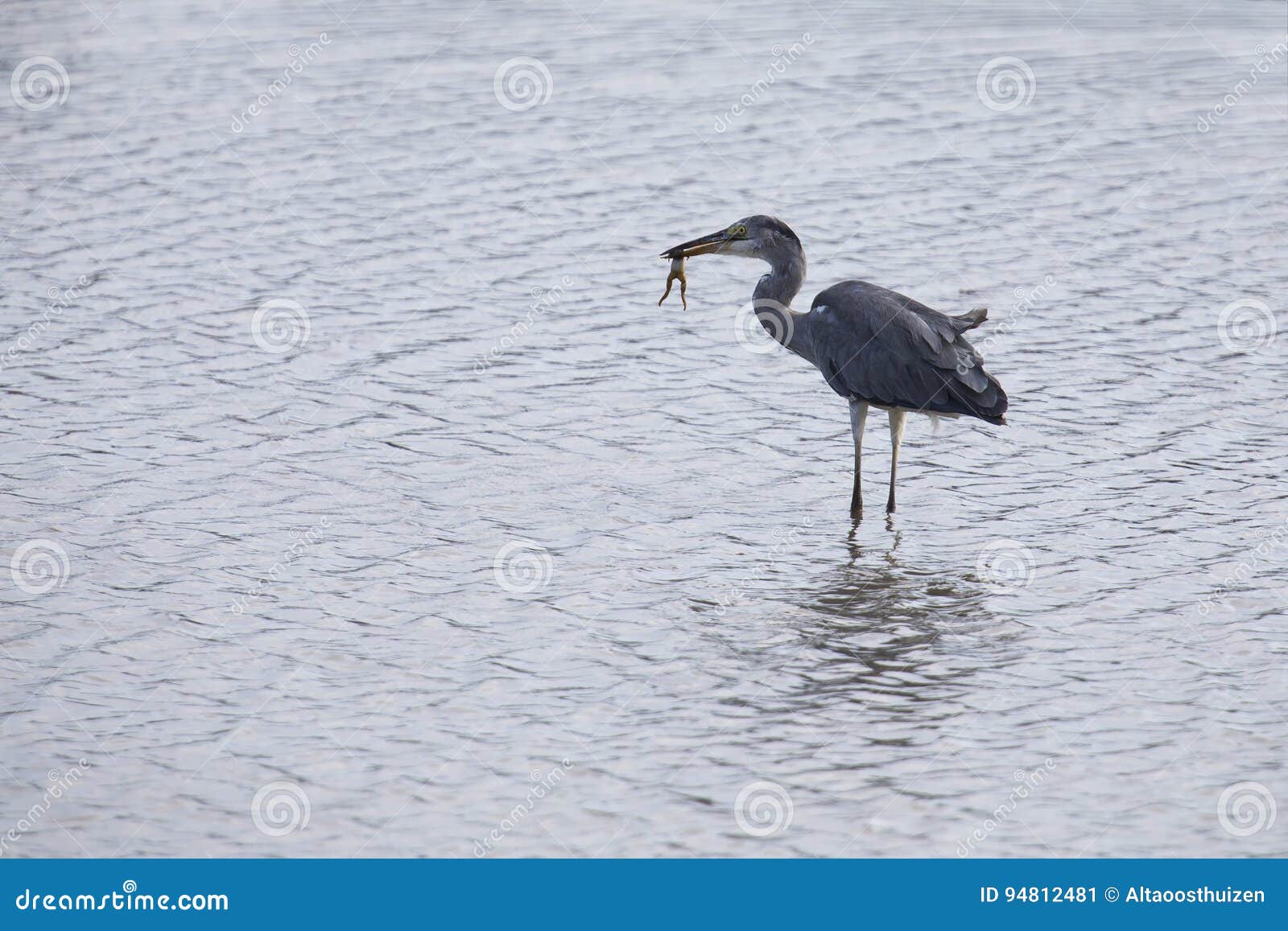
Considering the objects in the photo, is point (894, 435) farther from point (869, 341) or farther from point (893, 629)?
point (893, 629)

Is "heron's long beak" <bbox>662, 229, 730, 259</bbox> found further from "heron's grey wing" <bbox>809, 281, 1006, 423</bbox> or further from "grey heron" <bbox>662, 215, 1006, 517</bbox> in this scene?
"heron's grey wing" <bbox>809, 281, 1006, 423</bbox>

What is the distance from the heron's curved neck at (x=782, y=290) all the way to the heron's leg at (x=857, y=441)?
0.93m

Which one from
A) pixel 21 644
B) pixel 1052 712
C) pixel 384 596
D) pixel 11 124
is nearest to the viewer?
pixel 1052 712

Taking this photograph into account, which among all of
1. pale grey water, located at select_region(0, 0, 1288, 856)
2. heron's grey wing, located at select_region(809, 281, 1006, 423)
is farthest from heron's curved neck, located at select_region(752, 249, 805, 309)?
pale grey water, located at select_region(0, 0, 1288, 856)

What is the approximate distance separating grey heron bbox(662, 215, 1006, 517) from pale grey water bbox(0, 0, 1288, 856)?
855mm

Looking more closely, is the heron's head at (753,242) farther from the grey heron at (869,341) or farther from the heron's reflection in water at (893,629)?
the heron's reflection in water at (893,629)

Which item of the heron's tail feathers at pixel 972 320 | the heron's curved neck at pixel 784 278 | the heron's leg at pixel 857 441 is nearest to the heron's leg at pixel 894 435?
the heron's leg at pixel 857 441

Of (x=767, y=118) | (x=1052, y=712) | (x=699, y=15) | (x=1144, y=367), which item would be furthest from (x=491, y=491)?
(x=699, y=15)

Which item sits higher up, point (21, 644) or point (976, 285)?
point (976, 285)

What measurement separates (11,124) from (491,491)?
572 inches

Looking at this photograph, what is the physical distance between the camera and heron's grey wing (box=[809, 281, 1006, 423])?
1116 centimetres

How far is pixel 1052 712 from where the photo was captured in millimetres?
8836

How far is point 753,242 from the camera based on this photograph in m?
12.3

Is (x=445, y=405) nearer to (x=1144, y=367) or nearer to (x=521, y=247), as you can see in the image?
(x=521, y=247)
